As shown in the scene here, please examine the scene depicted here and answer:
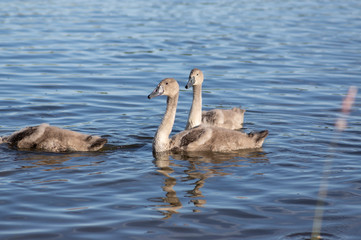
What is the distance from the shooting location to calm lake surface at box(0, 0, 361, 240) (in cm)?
855

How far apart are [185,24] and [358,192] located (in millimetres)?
18225

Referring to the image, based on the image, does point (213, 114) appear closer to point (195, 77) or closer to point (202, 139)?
point (195, 77)

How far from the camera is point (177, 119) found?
1455 cm

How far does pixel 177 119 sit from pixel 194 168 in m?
3.89

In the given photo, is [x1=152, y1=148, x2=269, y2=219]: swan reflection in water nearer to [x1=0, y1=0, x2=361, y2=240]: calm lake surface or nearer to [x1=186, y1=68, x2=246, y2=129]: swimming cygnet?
[x1=0, y1=0, x2=361, y2=240]: calm lake surface

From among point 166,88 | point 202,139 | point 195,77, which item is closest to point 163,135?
point 202,139

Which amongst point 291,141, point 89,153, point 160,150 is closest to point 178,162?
point 160,150

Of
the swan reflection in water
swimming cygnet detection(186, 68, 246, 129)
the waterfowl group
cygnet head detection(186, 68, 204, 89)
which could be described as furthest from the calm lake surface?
cygnet head detection(186, 68, 204, 89)

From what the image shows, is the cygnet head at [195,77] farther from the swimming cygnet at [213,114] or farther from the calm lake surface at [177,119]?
the calm lake surface at [177,119]

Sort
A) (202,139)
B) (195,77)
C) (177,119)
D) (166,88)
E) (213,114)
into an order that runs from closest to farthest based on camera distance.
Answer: (202,139) < (166,88) < (195,77) < (213,114) < (177,119)

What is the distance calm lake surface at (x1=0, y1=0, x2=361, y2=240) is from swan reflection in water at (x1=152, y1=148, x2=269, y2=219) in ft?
0.11

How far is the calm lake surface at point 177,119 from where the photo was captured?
28.0 feet

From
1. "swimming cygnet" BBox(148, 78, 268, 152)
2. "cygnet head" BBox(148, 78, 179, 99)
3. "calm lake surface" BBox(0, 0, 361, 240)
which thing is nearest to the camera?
"calm lake surface" BBox(0, 0, 361, 240)

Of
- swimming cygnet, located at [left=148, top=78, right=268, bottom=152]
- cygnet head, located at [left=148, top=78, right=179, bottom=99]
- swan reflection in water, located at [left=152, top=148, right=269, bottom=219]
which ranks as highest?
cygnet head, located at [left=148, top=78, right=179, bottom=99]
